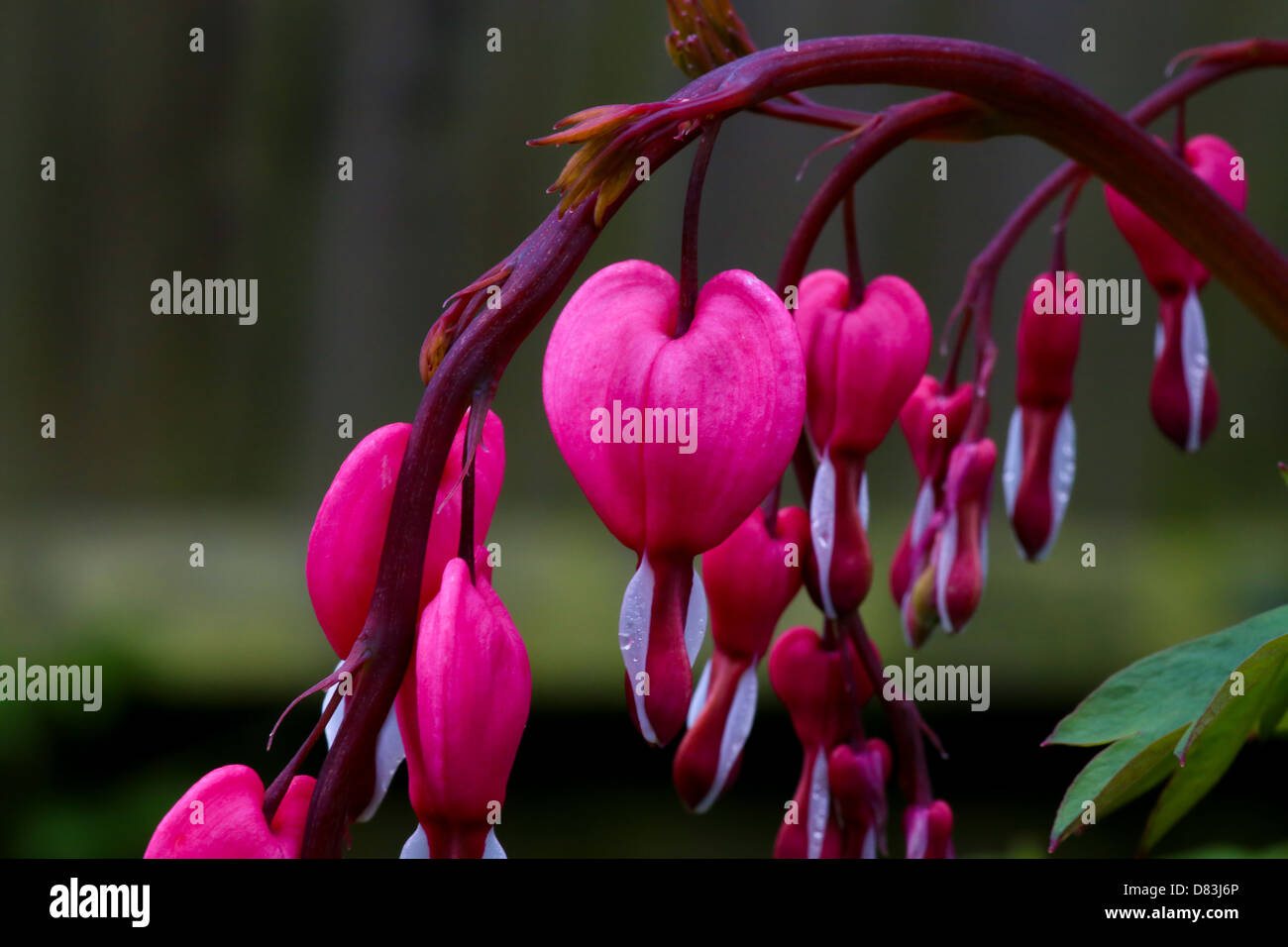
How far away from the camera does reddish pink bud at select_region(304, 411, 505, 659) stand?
0.32 metres

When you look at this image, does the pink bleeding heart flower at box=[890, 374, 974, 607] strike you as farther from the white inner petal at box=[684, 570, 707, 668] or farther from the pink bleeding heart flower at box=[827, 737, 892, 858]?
the white inner petal at box=[684, 570, 707, 668]

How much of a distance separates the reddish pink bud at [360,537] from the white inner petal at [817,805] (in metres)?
0.27

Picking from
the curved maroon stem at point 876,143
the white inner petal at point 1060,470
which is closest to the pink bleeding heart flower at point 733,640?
the curved maroon stem at point 876,143

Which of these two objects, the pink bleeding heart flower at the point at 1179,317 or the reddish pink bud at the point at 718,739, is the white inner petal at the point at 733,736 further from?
the pink bleeding heart flower at the point at 1179,317

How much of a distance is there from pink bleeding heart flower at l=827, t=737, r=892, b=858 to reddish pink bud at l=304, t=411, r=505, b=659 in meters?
0.28

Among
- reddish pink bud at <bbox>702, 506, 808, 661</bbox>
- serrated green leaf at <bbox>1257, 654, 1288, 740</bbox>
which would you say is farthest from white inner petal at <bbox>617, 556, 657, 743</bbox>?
serrated green leaf at <bbox>1257, 654, 1288, 740</bbox>

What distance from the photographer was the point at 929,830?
0.55m

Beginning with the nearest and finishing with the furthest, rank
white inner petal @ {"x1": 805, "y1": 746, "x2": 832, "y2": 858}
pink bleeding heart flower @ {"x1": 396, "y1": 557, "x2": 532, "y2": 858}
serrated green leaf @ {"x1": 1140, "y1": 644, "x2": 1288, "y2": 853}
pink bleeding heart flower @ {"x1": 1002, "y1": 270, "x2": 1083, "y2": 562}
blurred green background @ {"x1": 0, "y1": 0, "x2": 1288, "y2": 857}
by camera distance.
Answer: pink bleeding heart flower @ {"x1": 396, "y1": 557, "x2": 532, "y2": 858}
serrated green leaf @ {"x1": 1140, "y1": 644, "x2": 1288, "y2": 853}
white inner petal @ {"x1": 805, "y1": 746, "x2": 832, "y2": 858}
pink bleeding heart flower @ {"x1": 1002, "y1": 270, "x2": 1083, "y2": 562}
blurred green background @ {"x1": 0, "y1": 0, "x2": 1288, "y2": 857}

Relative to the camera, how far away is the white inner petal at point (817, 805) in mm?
526

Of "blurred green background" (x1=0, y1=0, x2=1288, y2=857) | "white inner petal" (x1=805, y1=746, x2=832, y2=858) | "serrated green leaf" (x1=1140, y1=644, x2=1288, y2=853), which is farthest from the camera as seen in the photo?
"blurred green background" (x1=0, y1=0, x2=1288, y2=857)

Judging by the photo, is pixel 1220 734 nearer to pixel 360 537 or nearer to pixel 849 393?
pixel 849 393

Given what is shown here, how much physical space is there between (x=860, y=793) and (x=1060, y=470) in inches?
9.0

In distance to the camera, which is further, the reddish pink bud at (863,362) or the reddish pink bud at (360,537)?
the reddish pink bud at (863,362)
